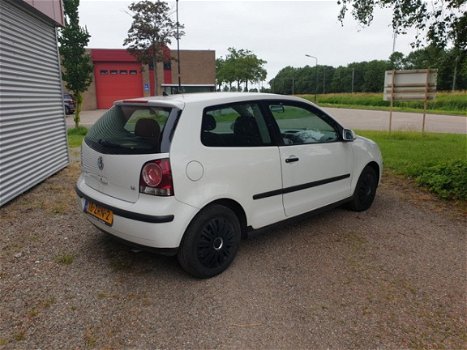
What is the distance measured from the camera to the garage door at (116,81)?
3925 centimetres

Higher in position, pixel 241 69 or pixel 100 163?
pixel 241 69

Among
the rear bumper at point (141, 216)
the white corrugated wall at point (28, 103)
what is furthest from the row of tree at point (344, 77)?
the rear bumper at point (141, 216)

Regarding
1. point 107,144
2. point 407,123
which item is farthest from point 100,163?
point 407,123

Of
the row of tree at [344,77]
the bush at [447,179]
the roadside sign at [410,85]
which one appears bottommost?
the bush at [447,179]

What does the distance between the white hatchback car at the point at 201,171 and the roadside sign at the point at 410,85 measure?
940cm

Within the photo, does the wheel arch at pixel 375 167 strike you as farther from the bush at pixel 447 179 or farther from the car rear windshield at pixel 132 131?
the car rear windshield at pixel 132 131

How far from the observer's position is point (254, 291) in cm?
→ 313

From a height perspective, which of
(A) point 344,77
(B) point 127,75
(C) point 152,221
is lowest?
(C) point 152,221

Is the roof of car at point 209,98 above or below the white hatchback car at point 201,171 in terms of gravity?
above

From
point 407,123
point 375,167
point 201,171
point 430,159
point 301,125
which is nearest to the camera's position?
point 201,171

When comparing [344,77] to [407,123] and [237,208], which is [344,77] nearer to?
[407,123]

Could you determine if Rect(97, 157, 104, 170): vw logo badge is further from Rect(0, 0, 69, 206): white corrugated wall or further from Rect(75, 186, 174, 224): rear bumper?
Rect(0, 0, 69, 206): white corrugated wall

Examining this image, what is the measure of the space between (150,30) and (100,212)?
30.6 m

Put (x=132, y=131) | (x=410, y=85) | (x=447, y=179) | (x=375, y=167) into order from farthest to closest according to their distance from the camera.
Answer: (x=410, y=85), (x=447, y=179), (x=375, y=167), (x=132, y=131)
